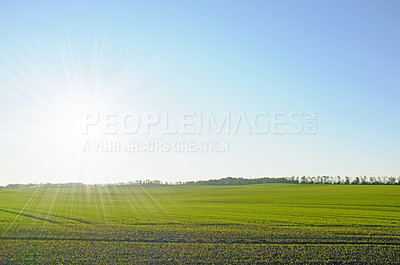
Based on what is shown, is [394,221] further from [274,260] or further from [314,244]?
[274,260]

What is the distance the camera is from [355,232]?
34.1m

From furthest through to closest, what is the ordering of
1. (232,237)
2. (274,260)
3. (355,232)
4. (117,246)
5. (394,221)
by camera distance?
(394,221)
(355,232)
(232,237)
(117,246)
(274,260)

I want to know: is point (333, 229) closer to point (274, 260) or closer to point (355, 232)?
point (355, 232)

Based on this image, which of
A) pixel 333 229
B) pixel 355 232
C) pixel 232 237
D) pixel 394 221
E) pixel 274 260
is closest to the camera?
pixel 274 260

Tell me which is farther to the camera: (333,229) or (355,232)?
(333,229)

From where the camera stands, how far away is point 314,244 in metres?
28.5

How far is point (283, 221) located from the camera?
143 ft

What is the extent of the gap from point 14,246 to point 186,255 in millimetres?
15264

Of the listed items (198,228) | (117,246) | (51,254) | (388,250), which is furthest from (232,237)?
(51,254)

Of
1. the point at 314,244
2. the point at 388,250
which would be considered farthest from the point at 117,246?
the point at 388,250

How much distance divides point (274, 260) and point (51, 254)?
16829mm

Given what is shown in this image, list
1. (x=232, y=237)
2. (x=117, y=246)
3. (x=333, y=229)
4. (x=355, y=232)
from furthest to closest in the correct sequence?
(x=333, y=229)
(x=355, y=232)
(x=232, y=237)
(x=117, y=246)

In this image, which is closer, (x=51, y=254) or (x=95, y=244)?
(x=51, y=254)

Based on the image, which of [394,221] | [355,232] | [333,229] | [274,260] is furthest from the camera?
[394,221]
